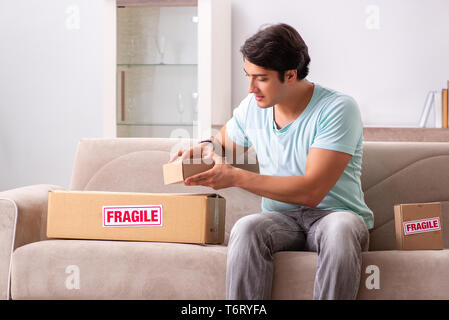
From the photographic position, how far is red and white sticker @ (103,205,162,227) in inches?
72.2

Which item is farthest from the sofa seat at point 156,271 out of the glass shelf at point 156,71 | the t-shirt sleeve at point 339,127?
the glass shelf at point 156,71

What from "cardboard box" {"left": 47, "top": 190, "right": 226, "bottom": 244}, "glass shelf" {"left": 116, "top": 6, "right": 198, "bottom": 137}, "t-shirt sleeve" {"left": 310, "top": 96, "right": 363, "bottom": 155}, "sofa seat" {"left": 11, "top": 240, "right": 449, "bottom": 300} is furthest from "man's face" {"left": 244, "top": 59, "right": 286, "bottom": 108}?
"glass shelf" {"left": 116, "top": 6, "right": 198, "bottom": 137}

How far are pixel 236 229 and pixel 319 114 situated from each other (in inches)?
16.9

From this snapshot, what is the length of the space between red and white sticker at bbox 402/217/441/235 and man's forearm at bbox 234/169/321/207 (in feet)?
1.00

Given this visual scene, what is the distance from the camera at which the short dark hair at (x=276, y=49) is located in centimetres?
171

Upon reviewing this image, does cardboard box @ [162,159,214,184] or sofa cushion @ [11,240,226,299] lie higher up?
cardboard box @ [162,159,214,184]

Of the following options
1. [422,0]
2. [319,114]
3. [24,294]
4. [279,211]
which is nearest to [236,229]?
[279,211]

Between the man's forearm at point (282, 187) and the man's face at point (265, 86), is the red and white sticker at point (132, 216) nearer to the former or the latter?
the man's forearm at point (282, 187)

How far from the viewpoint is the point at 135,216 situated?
1.84 metres

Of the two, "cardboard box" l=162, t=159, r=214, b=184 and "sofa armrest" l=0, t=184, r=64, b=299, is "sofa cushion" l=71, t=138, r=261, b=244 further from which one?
"cardboard box" l=162, t=159, r=214, b=184

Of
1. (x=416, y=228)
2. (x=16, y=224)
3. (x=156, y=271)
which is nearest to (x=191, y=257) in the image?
(x=156, y=271)

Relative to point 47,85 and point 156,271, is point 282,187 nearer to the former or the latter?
point 156,271

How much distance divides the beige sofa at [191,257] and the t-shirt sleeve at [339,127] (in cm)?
31

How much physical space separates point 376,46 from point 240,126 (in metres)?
1.75
